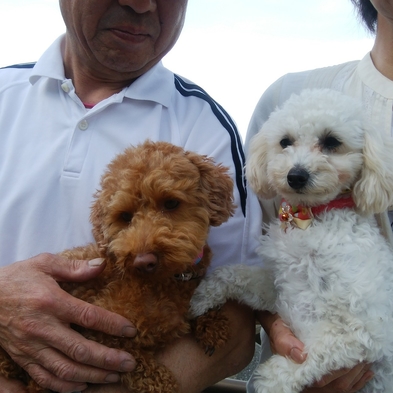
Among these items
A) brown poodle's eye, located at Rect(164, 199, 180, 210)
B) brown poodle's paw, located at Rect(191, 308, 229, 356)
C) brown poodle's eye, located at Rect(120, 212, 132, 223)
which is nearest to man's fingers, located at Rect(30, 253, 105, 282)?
brown poodle's eye, located at Rect(120, 212, 132, 223)

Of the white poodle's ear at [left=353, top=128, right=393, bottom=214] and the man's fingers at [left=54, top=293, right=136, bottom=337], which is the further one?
the white poodle's ear at [left=353, top=128, right=393, bottom=214]

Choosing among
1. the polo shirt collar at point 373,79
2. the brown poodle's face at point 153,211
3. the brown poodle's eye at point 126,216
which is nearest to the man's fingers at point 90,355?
the brown poodle's face at point 153,211

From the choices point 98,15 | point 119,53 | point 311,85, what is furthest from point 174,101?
point 311,85

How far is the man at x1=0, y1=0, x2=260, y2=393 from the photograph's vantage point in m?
1.73

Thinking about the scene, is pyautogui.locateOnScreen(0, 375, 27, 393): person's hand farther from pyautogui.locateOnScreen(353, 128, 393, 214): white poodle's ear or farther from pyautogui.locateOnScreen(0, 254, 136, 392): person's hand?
pyautogui.locateOnScreen(353, 128, 393, 214): white poodle's ear

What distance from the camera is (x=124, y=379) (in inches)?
67.9

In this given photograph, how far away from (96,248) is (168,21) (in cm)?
125

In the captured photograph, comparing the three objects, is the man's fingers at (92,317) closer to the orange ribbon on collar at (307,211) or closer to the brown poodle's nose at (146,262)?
the brown poodle's nose at (146,262)

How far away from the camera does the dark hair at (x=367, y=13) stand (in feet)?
8.25

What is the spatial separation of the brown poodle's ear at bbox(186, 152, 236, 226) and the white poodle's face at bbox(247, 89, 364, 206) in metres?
0.24

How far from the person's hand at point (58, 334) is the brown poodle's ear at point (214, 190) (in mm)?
483

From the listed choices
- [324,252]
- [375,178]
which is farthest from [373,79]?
[324,252]

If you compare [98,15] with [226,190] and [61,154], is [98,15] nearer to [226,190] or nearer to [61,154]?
[61,154]

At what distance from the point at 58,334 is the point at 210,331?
23.2 inches
